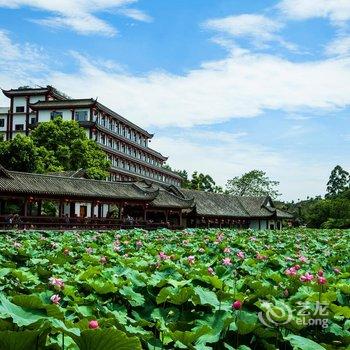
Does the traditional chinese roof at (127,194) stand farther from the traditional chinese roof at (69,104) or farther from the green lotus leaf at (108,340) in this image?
the green lotus leaf at (108,340)

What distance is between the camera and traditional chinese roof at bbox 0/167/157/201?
2334 cm

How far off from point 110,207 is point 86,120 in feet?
34.5

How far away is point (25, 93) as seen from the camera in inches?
1945

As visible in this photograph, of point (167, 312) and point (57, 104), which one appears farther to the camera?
point (57, 104)

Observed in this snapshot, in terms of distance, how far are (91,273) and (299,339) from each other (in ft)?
6.38

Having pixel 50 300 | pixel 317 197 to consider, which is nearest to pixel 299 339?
pixel 50 300

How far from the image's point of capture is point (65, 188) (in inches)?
1029

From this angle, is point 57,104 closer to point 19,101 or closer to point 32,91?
point 32,91

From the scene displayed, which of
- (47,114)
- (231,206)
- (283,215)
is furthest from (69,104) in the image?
(283,215)

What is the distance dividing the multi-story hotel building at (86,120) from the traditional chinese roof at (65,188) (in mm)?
14836

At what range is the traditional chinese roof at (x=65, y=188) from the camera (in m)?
23.3

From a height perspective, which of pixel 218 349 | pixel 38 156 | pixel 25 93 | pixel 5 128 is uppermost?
pixel 25 93

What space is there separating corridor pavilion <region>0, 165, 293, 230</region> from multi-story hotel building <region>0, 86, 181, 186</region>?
956 centimetres

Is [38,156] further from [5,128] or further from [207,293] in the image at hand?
[207,293]
